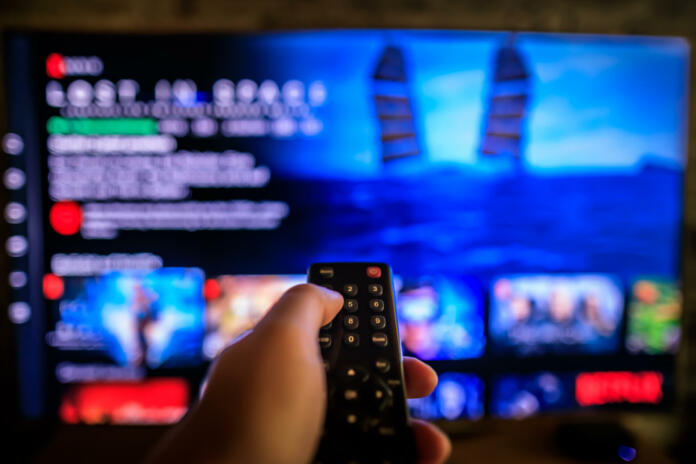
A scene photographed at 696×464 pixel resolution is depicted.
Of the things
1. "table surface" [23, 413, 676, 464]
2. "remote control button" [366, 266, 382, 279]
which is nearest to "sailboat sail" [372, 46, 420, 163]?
"remote control button" [366, 266, 382, 279]

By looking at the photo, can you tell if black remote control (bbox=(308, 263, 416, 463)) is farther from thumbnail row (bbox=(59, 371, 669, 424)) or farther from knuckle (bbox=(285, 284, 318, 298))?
thumbnail row (bbox=(59, 371, 669, 424))

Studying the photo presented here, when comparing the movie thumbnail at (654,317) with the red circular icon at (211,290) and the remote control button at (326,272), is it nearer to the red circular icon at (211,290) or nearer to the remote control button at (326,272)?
the remote control button at (326,272)

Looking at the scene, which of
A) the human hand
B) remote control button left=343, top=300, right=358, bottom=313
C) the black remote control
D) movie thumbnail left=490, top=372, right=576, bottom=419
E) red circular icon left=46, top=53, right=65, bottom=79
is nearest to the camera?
the human hand

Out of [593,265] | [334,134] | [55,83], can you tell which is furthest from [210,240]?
[593,265]

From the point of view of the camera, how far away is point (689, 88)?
111 centimetres

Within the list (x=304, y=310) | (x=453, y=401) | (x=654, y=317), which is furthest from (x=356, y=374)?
(x=654, y=317)

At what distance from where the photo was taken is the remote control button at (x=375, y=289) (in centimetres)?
60

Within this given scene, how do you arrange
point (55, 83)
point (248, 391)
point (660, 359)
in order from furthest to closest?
1. point (660, 359)
2. point (55, 83)
3. point (248, 391)

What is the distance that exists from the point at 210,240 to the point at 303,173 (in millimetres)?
260

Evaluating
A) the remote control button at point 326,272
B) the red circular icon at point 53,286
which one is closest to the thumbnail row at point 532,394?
the red circular icon at point 53,286

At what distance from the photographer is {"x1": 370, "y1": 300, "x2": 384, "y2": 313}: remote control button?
590 mm

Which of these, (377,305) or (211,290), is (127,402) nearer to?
(211,290)

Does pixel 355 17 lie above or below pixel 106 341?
above

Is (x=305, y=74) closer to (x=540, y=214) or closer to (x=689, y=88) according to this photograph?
(x=540, y=214)
